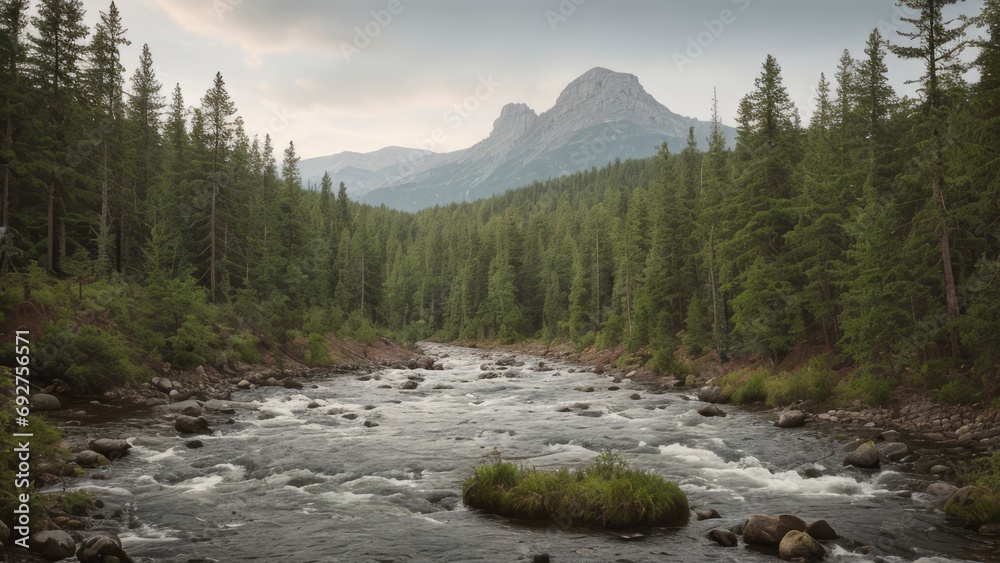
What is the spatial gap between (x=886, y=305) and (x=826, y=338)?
7.99 meters

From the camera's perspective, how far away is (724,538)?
470 inches

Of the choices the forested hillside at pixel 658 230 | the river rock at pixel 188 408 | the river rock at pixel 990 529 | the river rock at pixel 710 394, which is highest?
the forested hillside at pixel 658 230

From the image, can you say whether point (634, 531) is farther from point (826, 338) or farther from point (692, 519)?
Answer: point (826, 338)

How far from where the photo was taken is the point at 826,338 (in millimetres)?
32938

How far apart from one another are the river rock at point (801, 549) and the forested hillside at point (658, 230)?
15.1m

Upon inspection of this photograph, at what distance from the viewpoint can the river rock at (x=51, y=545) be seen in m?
10.2

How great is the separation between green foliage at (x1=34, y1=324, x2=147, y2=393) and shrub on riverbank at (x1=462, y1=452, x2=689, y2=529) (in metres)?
20.0

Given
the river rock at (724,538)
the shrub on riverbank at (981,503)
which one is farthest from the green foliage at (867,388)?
the river rock at (724,538)

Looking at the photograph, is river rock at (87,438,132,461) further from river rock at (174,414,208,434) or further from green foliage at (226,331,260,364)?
green foliage at (226,331,260,364)

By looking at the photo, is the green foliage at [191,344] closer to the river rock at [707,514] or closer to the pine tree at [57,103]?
the pine tree at [57,103]

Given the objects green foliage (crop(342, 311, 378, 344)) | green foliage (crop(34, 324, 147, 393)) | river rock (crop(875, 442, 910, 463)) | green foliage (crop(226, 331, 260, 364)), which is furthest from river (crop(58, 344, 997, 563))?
green foliage (crop(342, 311, 378, 344))

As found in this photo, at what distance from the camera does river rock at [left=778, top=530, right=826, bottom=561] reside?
11.2m

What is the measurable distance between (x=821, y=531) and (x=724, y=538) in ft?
6.79

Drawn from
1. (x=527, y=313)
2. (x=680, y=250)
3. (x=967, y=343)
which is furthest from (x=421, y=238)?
(x=967, y=343)
